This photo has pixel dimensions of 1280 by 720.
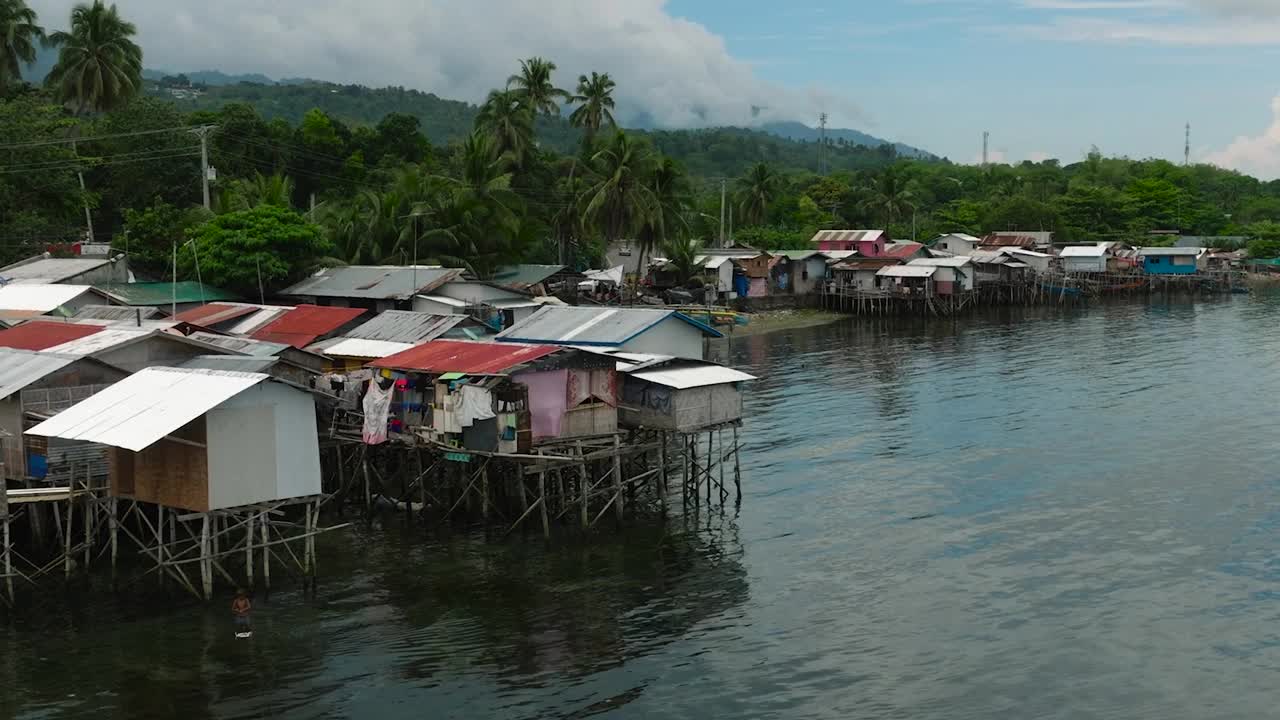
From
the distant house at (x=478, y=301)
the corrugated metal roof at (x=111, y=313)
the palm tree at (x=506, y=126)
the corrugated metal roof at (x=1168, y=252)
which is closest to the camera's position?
the corrugated metal roof at (x=111, y=313)

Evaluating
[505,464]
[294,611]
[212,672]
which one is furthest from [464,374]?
[212,672]

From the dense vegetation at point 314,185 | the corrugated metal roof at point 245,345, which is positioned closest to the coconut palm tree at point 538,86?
the dense vegetation at point 314,185

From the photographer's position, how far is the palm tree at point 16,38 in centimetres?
6259

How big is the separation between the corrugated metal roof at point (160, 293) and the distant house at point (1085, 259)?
2498 inches

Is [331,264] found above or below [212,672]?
above

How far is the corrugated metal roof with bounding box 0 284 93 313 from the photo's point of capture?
3750 cm

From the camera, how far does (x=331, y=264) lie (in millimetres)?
48625

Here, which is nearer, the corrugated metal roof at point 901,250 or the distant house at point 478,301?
the distant house at point 478,301

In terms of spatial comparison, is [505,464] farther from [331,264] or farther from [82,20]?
[82,20]

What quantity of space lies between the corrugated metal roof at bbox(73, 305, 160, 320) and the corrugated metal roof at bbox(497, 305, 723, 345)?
1133cm

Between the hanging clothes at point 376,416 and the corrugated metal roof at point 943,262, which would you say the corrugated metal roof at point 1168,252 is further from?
the hanging clothes at point 376,416

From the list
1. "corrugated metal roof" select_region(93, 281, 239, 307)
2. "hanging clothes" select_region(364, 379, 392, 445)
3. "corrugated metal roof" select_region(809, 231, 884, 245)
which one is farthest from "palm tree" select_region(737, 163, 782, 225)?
"hanging clothes" select_region(364, 379, 392, 445)

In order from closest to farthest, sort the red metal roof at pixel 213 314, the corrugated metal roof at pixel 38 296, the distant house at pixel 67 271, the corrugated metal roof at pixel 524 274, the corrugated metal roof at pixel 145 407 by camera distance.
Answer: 1. the corrugated metal roof at pixel 145 407
2. the red metal roof at pixel 213 314
3. the corrugated metal roof at pixel 38 296
4. the distant house at pixel 67 271
5. the corrugated metal roof at pixel 524 274

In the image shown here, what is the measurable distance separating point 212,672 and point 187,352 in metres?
10.2
